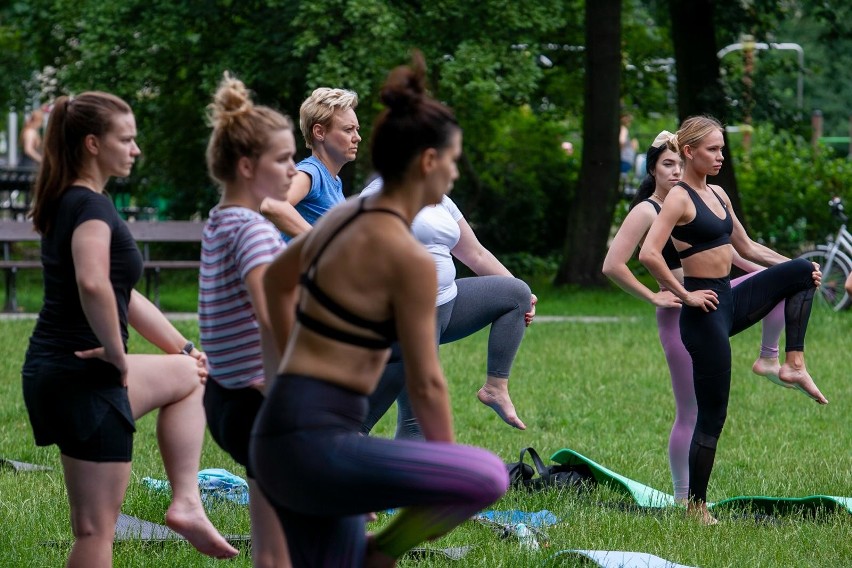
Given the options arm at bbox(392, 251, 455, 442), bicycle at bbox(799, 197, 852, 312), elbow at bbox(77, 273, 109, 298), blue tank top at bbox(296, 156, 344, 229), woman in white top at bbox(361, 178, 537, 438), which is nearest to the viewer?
arm at bbox(392, 251, 455, 442)

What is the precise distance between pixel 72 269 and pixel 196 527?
0.98 meters

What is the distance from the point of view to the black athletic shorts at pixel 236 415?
3996mm

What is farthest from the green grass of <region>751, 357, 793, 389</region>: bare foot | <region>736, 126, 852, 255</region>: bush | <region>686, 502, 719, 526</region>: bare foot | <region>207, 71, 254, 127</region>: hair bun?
<region>736, 126, 852, 255</region>: bush

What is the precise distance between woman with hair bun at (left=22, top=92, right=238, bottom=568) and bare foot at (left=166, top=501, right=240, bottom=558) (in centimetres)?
23

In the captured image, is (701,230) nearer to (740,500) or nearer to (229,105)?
(740,500)

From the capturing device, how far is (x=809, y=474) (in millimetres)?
7852

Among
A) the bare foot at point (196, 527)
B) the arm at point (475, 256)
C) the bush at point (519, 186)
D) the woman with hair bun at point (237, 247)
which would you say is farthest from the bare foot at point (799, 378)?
the bush at point (519, 186)

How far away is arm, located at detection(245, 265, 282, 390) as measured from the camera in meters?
3.83

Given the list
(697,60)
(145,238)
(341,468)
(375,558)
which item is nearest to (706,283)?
(375,558)

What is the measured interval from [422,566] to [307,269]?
2187mm

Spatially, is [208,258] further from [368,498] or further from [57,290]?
[368,498]

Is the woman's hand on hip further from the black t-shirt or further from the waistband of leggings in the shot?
the black t-shirt

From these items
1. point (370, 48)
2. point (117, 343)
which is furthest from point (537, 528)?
point (370, 48)

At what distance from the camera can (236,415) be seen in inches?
158
